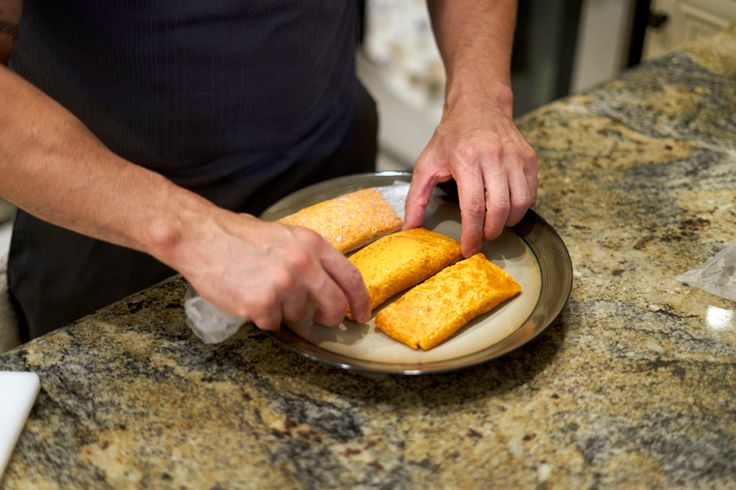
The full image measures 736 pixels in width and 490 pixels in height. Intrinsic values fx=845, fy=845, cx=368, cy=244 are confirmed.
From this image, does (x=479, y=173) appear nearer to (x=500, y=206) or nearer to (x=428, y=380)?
(x=500, y=206)

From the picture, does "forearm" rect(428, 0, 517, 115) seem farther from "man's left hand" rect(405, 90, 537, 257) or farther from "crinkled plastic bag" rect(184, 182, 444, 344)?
"crinkled plastic bag" rect(184, 182, 444, 344)

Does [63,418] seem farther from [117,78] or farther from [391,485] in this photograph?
[117,78]

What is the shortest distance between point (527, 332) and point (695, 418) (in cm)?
21

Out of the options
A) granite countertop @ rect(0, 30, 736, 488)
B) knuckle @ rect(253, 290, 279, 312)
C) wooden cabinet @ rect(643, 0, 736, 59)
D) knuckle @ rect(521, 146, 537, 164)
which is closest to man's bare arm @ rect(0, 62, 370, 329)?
knuckle @ rect(253, 290, 279, 312)

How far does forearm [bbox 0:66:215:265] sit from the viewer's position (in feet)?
3.05

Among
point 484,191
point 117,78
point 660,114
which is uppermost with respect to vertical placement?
point 117,78

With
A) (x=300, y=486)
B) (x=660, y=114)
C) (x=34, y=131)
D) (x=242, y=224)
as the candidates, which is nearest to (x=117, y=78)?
(x=34, y=131)

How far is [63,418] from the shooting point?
0.94 m

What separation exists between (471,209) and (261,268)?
0.35 m

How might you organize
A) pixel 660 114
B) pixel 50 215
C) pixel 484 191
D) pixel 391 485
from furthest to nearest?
pixel 660 114 → pixel 484 191 → pixel 50 215 → pixel 391 485

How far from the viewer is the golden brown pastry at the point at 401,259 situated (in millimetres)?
1062

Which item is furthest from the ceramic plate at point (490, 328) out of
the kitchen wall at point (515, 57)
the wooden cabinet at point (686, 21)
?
the kitchen wall at point (515, 57)

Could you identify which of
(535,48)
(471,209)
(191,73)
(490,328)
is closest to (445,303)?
(490,328)

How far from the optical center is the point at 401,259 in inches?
42.9
